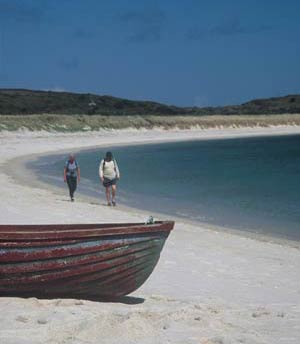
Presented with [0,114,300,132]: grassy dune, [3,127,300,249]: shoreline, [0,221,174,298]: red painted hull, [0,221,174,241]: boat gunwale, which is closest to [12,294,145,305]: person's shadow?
[0,221,174,298]: red painted hull

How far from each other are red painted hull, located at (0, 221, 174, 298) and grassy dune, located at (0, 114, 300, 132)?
47024 mm

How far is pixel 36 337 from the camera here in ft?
19.0

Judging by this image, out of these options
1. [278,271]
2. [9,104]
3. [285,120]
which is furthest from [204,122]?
[278,271]

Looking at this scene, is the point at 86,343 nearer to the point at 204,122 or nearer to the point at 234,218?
the point at 234,218

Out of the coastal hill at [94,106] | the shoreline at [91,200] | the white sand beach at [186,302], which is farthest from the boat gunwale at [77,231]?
the coastal hill at [94,106]

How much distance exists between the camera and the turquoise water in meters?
16.8

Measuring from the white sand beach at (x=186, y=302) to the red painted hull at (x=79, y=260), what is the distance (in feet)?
0.60

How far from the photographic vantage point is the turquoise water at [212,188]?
55.2 feet

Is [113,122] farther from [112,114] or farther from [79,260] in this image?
[79,260]

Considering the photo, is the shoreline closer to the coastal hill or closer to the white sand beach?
the white sand beach

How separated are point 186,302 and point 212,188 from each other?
17.3m

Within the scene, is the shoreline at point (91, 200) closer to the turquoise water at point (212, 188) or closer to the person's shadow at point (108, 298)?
the turquoise water at point (212, 188)

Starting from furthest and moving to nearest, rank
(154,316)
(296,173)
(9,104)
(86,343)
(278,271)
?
(9,104) → (296,173) → (278,271) → (154,316) → (86,343)

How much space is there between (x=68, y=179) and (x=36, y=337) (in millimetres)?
11695
